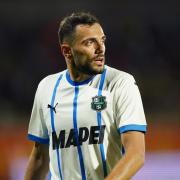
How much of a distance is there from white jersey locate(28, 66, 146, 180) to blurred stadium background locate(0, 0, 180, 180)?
3.62 meters

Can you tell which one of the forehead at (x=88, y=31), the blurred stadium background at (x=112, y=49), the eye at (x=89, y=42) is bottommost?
the blurred stadium background at (x=112, y=49)

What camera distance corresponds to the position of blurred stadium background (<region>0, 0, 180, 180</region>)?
20.2 ft

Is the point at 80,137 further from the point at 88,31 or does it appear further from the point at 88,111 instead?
the point at 88,31

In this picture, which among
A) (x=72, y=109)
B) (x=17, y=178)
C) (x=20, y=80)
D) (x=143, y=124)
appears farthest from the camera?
(x=20, y=80)

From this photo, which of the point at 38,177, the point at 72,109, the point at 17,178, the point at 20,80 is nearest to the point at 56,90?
the point at 72,109

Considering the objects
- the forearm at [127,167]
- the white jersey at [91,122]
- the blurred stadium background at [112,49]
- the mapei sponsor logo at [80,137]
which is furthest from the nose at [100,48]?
the blurred stadium background at [112,49]

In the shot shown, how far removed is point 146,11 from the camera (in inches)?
253

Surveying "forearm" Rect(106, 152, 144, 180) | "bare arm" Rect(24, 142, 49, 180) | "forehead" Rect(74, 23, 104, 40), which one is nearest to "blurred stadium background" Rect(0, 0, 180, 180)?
"bare arm" Rect(24, 142, 49, 180)

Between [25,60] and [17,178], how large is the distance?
1.93 meters

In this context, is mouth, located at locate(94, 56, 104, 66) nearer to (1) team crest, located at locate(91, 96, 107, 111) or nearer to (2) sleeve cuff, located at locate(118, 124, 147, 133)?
(1) team crest, located at locate(91, 96, 107, 111)

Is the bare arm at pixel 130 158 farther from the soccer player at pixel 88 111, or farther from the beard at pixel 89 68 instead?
the beard at pixel 89 68

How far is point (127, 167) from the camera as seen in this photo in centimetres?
203

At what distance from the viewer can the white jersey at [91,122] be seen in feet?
7.27

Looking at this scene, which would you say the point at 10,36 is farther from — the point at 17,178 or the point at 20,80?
the point at 17,178
